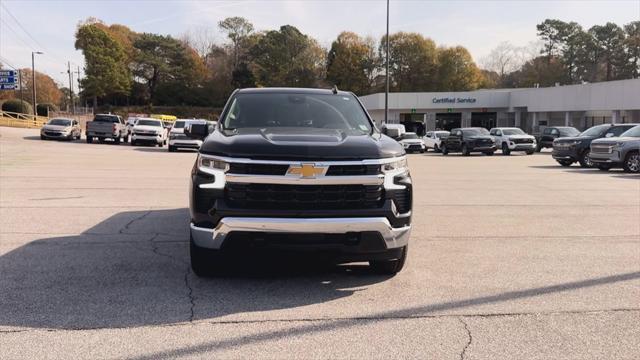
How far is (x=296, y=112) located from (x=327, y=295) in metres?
2.31

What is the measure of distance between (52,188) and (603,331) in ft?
37.7

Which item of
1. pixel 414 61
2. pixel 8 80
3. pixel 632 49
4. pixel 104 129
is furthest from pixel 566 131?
pixel 632 49

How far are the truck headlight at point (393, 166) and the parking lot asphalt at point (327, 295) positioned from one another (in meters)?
1.13

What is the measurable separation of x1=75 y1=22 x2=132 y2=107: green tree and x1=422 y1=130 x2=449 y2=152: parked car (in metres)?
64.3

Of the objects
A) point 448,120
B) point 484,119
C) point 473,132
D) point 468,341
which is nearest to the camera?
point 468,341

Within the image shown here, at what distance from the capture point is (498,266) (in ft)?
20.6

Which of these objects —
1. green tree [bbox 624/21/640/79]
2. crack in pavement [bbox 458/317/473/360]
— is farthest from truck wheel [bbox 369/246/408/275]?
green tree [bbox 624/21/640/79]

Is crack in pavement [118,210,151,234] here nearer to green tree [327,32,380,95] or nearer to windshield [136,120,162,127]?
windshield [136,120,162,127]

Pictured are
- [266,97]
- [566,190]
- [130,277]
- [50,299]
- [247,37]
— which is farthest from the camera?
[247,37]

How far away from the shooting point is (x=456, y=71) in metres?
91.7

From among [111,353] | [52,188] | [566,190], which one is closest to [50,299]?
[111,353]

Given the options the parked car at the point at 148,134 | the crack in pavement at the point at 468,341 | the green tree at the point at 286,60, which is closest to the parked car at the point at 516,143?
the parked car at the point at 148,134

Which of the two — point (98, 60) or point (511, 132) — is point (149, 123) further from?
point (98, 60)

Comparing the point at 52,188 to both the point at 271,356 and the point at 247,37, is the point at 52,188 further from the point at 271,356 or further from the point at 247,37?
the point at 247,37
